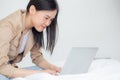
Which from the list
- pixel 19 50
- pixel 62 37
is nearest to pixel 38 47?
pixel 19 50

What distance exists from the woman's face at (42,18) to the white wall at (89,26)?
73 cm

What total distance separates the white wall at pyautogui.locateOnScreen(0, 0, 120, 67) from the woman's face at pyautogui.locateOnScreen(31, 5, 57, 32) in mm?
731

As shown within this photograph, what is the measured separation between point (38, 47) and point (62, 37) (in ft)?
2.03

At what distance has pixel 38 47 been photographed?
57.3 inches

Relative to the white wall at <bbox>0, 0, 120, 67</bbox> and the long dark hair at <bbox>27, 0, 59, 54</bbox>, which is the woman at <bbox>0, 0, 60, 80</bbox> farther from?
the white wall at <bbox>0, 0, 120, 67</bbox>

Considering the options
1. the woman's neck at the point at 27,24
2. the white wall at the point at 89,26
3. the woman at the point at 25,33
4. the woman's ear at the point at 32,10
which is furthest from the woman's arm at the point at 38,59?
the white wall at the point at 89,26

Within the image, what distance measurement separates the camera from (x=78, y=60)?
1.16 m

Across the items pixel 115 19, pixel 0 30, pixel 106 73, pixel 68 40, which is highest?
pixel 0 30

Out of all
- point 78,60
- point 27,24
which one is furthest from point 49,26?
point 78,60

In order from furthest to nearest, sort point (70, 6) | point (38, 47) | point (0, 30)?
point (70, 6) < point (38, 47) < point (0, 30)

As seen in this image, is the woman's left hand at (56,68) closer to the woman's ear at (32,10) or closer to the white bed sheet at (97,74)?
the white bed sheet at (97,74)

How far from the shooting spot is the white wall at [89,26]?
2.04 metres

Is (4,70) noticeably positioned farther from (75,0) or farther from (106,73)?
(75,0)

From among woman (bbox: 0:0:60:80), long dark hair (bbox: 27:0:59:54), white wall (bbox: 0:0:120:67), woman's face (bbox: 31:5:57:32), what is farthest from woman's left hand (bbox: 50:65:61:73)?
white wall (bbox: 0:0:120:67)
